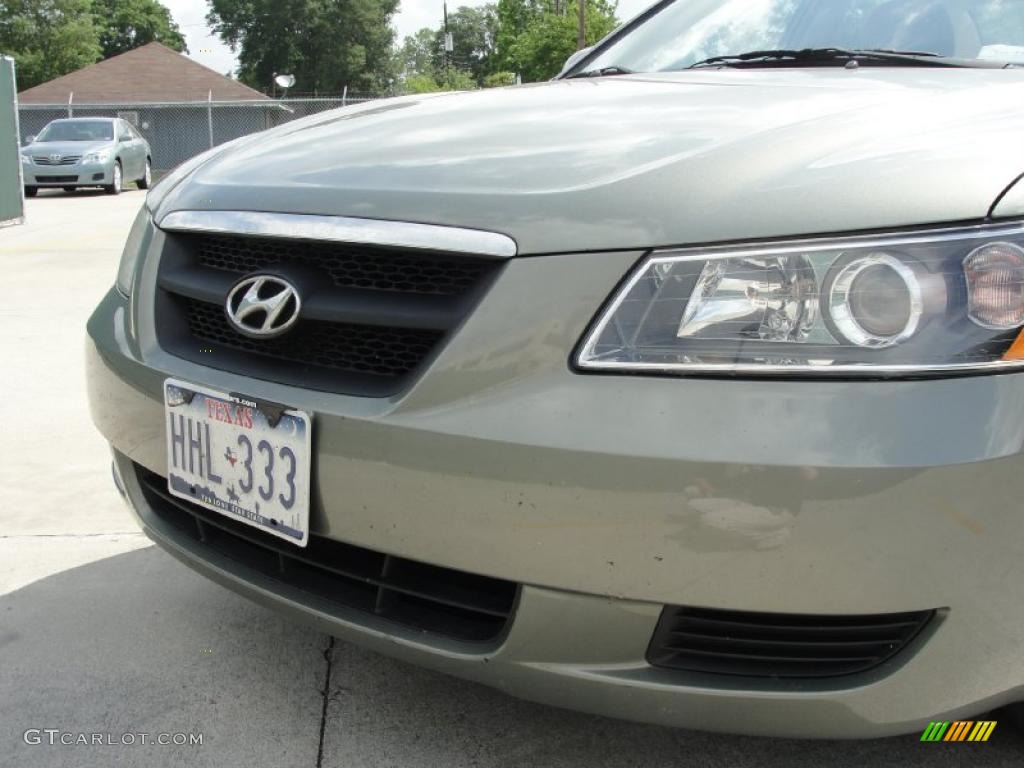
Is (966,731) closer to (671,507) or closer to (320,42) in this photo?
(671,507)

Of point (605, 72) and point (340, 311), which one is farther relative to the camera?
point (605, 72)

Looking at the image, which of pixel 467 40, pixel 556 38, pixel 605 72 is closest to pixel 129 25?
pixel 467 40

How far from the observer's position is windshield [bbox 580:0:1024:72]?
7.14 ft

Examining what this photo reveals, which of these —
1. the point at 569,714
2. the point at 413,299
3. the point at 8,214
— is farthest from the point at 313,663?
the point at 8,214

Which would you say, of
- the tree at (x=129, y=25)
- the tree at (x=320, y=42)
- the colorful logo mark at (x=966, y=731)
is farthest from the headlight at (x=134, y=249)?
the tree at (x=129, y=25)

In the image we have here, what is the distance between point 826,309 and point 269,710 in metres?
1.30

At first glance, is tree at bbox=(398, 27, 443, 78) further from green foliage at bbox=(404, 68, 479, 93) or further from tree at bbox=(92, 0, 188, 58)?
tree at bbox=(92, 0, 188, 58)

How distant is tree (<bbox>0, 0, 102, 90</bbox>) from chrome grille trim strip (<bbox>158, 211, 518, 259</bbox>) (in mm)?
55611

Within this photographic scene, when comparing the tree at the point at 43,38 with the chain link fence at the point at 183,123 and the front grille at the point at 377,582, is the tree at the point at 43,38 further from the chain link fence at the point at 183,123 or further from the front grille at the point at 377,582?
the front grille at the point at 377,582

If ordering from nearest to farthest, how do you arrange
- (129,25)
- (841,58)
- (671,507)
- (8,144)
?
(671,507) → (841,58) → (8,144) → (129,25)

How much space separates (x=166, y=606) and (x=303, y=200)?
1187 millimetres

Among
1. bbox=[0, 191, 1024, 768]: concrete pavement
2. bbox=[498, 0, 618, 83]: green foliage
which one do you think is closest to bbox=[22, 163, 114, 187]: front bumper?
bbox=[0, 191, 1024, 768]: concrete pavement

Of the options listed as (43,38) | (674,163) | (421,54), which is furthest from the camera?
(421,54)

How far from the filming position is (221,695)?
2.00 metres
